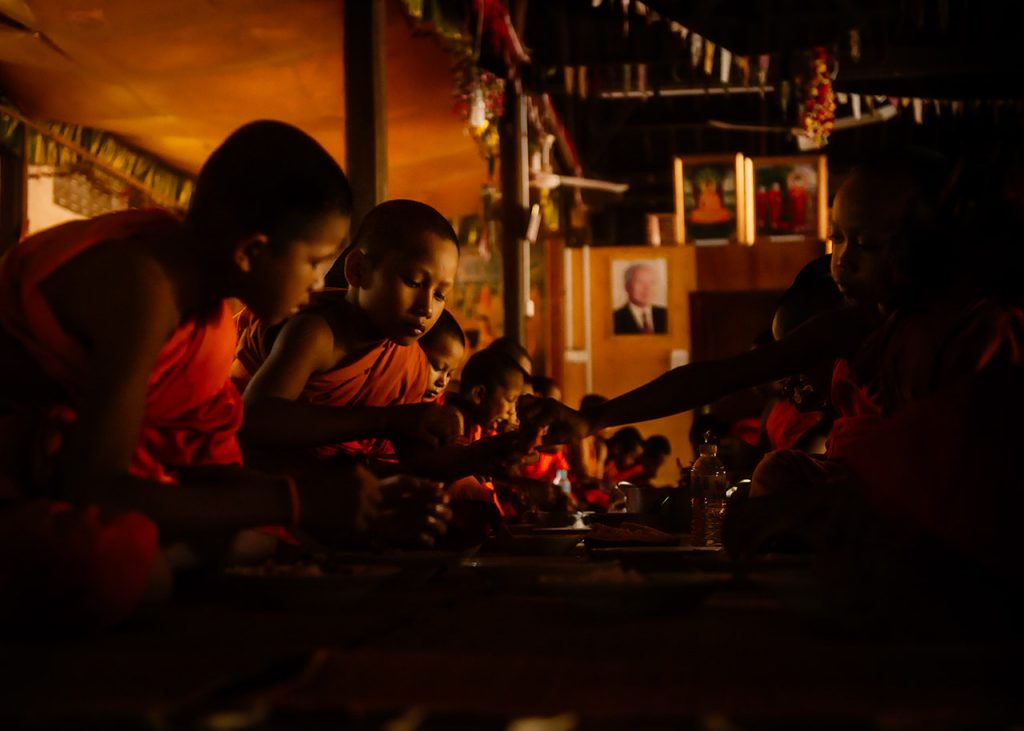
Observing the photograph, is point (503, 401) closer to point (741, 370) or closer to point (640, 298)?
point (741, 370)

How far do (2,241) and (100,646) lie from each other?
5912mm

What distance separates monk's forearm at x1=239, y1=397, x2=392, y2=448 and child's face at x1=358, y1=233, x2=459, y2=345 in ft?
1.07

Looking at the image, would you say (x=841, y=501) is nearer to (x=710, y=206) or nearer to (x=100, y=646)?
(x=100, y=646)

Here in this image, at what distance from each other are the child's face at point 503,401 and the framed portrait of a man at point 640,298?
19.8 ft

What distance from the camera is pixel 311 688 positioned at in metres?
0.97

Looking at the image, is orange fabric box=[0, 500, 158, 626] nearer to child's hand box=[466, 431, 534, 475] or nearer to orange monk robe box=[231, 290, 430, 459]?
child's hand box=[466, 431, 534, 475]

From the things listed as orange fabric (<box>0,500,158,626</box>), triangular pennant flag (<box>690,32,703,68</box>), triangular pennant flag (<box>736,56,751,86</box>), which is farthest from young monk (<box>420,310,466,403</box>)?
triangular pennant flag (<box>736,56,751,86</box>)

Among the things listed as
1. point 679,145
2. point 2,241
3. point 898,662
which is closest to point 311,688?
point 898,662

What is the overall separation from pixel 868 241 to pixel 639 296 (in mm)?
8779

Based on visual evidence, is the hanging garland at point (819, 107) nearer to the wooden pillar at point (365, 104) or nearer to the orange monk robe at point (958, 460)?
the wooden pillar at point (365, 104)

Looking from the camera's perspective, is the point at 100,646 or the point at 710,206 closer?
the point at 100,646

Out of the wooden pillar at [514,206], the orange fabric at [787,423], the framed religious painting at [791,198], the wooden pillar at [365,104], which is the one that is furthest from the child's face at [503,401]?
the framed religious painting at [791,198]

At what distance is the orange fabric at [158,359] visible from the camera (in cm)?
150

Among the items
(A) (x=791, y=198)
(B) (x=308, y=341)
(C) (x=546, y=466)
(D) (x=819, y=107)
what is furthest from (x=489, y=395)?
(A) (x=791, y=198)
